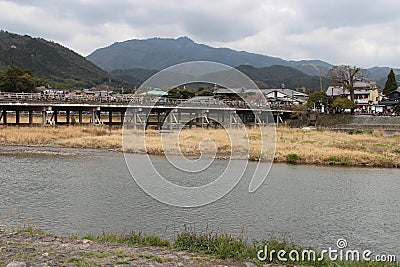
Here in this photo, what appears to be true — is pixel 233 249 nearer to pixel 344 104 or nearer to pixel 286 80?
pixel 344 104

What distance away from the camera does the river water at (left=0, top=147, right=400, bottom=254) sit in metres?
11.4

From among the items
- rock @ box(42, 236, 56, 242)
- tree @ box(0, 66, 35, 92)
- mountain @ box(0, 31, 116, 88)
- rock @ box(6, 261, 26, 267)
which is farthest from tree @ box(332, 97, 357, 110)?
mountain @ box(0, 31, 116, 88)

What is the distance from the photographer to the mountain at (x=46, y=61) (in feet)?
430

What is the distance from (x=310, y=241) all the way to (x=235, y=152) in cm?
2019

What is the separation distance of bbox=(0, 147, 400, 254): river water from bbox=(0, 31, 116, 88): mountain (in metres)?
111

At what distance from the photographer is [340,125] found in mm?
59562

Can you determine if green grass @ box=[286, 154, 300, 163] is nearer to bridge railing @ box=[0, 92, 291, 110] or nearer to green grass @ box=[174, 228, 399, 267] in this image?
bridge railing @ box=[0, 92, 291, 110]

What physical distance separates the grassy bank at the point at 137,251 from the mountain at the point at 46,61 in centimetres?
11966

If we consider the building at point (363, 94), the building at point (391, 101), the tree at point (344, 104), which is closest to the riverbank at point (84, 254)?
the tree at point (344, 104)

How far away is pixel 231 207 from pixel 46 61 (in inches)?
5681

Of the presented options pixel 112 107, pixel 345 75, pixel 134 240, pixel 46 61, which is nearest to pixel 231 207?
pixel 134 240

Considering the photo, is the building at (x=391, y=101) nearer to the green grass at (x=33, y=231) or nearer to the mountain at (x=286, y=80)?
the mountain at (x=286, y=80)

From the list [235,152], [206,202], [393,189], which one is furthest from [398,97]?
[206,202]

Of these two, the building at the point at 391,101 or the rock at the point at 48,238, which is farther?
the building at the point at 391,101
